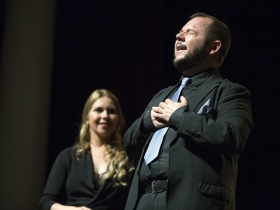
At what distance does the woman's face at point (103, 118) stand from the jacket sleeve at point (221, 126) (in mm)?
1386

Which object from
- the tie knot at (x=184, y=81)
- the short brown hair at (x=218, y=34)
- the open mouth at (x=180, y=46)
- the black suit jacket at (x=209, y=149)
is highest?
the short brown hair at (x=218, y=34)

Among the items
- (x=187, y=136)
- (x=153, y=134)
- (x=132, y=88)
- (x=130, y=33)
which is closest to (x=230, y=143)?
(x=187, y=136)

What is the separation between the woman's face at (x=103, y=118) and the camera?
2.88 metres

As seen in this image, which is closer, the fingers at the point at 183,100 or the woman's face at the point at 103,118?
the fingers at the point at 183,100

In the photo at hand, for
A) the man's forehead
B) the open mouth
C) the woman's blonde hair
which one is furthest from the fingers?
the woman's blonde hair

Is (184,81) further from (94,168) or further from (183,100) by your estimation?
(94,168)

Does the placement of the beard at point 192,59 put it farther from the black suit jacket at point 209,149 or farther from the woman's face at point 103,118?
the woman's face at point 103,118

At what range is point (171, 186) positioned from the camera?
1491 mm

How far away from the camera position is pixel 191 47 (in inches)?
72.1

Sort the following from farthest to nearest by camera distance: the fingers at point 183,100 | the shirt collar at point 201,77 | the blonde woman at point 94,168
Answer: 1. the blonde woman at point 94,168
2. the shirt collar at point 201,77
3. the fingers at point 183,100

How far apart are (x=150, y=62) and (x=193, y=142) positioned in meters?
1.92

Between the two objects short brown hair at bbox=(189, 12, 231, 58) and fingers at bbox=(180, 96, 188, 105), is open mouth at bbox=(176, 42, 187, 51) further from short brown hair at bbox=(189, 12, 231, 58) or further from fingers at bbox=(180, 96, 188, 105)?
fingers at bbox=(180, 96, 188, 105)

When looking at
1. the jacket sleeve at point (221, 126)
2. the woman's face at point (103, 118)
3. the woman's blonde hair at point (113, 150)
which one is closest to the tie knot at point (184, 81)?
the jacket sleeve at point (221, 126)

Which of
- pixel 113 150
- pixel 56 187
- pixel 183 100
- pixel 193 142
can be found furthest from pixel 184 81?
pixel 56 187
